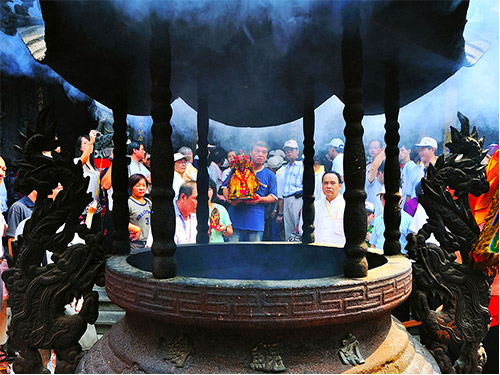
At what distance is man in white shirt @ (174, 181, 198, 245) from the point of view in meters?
5.48

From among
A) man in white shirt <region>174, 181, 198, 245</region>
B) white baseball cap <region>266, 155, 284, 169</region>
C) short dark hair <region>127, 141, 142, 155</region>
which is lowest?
man in white shirt <region>174, 181, 198, 245</region>

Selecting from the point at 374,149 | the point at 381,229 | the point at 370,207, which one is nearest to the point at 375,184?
the point at 370,207

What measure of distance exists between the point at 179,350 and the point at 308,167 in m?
2.86

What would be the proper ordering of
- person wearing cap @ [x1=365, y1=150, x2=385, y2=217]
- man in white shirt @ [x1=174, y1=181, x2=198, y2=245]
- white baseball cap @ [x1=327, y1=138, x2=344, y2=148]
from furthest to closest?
white baseball cap @ [x1=327, y1=138, x2=344, y2=148] → person wearing cap @ [x1=365, y1=150, x2=385, y2=217] → man in white shirt @ [x1=174, y1=181, x2=198, y2=245]

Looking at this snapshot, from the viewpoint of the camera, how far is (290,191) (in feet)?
23.7

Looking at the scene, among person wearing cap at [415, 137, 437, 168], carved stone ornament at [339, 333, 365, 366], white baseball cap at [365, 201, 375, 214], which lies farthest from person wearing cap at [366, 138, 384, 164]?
carved stone ornament at [339, 333, 365, 366]

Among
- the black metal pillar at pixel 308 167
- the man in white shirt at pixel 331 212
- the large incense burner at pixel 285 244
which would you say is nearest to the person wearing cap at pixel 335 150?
the man in white shirt at pixel 331 212

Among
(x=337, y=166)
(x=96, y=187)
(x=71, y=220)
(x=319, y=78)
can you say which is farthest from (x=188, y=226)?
(x=337, y=166)

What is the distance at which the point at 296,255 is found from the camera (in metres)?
4.03

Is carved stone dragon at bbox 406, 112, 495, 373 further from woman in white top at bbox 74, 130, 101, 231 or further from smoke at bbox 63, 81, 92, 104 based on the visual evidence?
woman in white top at bbox 74, 130, 101, 231

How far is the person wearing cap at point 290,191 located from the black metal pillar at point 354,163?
4626 mm

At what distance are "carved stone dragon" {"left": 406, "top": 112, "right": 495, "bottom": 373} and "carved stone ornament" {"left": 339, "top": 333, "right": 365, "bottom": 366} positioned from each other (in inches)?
47.9

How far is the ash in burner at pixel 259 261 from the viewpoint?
3889 mm

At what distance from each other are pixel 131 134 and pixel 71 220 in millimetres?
5012
